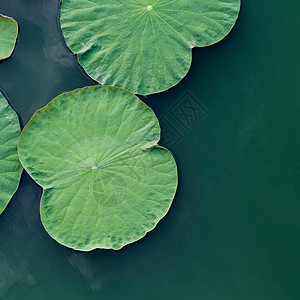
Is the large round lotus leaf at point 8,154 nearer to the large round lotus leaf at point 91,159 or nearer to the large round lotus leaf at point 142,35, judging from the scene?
the large round lotus leaf at point 91,159

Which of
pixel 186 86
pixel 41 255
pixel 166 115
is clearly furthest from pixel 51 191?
pixel 186 86

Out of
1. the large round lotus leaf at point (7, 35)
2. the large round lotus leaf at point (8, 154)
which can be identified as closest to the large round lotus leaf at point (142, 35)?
the large round lotus leaf at point (7, 35)

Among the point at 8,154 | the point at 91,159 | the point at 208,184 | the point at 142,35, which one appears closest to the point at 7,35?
the point at 8,154

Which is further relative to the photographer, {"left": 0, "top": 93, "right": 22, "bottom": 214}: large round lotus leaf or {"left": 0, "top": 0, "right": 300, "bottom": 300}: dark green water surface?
{"left": 0, "top": 0, "right": 300, "bottom": 300}: dark green water surface

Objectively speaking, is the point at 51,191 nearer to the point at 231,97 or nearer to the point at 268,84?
the point at 231,97

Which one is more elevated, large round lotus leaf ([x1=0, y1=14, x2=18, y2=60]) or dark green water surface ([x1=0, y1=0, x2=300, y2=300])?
large round lotus leaf ([x1=0, y1=14, x2=18, y2=60])

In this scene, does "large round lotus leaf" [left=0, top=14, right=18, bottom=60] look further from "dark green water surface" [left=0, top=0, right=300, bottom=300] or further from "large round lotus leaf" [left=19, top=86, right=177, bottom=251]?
"large round lotus leaf" [left=19, top=86, right=177, bottom=251]

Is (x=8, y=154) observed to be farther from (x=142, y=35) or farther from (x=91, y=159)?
(x=142, y=35)

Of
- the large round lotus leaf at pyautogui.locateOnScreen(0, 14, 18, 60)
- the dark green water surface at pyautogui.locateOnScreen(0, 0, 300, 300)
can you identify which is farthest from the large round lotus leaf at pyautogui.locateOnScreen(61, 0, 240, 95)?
the large round lotus leaf at pyautogui.locateOnScreen(0, 14, 18, 60)
